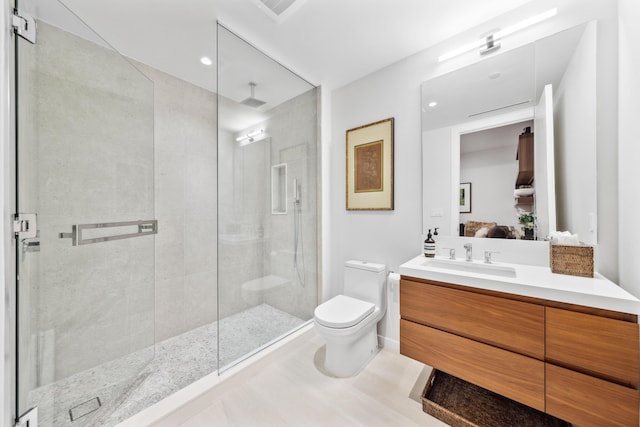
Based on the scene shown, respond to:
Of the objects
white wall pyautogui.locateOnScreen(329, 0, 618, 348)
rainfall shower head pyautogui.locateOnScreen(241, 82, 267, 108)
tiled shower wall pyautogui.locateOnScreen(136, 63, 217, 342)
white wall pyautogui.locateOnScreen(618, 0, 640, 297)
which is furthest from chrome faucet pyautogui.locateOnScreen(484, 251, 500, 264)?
tiled shower wall pyautogui.locateOnScreen(136, 63, 217, 342)

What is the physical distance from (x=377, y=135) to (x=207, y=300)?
2299mm

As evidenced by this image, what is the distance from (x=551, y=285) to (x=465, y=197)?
764 millimetres

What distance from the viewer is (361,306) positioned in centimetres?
185

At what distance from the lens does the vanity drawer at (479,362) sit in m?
1.10

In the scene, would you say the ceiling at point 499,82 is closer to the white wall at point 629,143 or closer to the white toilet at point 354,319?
the white wall at point 629,143

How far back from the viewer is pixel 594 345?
0.98 meters

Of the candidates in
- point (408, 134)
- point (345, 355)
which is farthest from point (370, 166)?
point (345, 355)

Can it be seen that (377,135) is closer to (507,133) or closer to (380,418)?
(507,133)

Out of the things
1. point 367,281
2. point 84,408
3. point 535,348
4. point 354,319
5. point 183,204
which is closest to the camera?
point 535,348

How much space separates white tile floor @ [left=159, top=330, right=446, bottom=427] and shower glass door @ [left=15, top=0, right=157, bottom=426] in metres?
0.57

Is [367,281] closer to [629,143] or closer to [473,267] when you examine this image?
[473,267]

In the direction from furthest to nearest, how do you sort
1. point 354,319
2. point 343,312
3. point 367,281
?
point 367,281 → point 343,312 → point 354,319

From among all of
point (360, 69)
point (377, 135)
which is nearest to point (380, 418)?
point (377, 135)

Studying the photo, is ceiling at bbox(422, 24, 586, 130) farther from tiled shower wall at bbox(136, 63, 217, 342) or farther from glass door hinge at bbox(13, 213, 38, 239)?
glass door hinge at bbox(13, 213, 38, 239)
